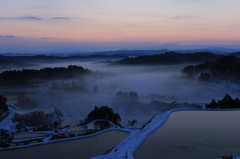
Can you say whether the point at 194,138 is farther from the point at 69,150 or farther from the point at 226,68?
the point at 226,68

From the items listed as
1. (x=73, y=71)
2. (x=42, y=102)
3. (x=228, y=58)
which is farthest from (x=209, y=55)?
(x=42, y=102)

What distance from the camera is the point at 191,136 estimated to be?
742cm

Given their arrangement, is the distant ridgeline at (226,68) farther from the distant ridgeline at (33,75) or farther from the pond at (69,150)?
the pond at (69,150)

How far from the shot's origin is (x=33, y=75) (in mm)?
83125

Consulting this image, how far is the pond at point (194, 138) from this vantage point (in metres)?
6.09

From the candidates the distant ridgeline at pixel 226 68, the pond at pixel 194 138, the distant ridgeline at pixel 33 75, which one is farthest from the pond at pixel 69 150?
the distant ridgeline at pixel 33 75

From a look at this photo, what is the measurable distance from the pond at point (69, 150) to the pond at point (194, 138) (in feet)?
6.60

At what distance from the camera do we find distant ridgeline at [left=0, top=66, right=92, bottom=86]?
7250 cm

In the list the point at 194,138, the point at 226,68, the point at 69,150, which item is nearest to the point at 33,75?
the point at 226,68

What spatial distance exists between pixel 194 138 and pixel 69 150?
441 cm

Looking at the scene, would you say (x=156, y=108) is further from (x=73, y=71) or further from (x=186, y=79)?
(x=73, y=71)

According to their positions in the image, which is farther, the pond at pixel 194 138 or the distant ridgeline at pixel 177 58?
the distant ridgeline at pixel 177 58

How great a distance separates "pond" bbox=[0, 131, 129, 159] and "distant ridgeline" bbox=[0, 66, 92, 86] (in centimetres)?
6959

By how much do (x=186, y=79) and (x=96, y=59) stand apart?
101 meters
